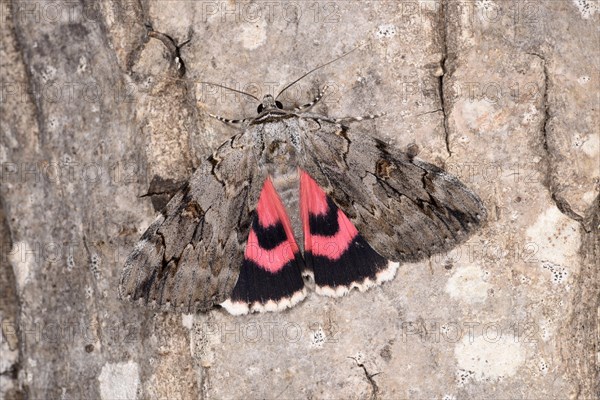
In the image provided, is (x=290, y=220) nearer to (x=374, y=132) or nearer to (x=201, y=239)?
(x=201, y=239)

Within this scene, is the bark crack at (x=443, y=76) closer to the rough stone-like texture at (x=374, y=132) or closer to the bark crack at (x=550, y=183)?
the rough stone-like texture at (x=374, y=132)

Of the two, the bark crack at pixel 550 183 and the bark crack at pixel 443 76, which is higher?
the bark crack at pixel 443 76

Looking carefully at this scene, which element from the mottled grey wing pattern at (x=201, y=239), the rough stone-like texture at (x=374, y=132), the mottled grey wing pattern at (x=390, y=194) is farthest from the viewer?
the mottled grey wing pattern at (x=201, y=239)

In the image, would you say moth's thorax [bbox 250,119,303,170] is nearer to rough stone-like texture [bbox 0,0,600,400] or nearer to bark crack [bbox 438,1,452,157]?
rough stone-like texture [bbox 0,0,600,400]

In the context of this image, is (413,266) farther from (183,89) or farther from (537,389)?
(183,89)

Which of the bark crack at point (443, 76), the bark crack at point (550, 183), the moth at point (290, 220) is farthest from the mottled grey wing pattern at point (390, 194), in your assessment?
the bark crack at point (550, 183)

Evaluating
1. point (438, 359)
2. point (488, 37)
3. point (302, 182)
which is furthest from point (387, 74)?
point (438, 359)

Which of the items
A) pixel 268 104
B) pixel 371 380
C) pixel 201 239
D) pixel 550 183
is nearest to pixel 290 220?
pixel 201 239

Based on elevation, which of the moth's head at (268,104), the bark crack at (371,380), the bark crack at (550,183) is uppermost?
the moth's head at (268,104)
